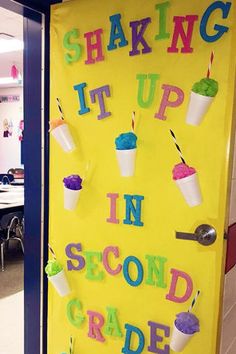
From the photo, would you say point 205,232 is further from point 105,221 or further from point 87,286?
point 87,286

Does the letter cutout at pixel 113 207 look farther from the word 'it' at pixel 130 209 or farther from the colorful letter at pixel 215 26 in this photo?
the colorful letter at pixel 215 26

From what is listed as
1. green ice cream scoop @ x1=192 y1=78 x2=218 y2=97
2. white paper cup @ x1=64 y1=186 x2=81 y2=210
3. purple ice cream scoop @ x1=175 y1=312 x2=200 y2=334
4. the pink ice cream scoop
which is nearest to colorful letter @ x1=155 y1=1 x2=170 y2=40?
green ice cream scoop @ x1=192 y1=78 x2=218 y2=97

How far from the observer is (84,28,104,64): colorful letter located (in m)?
1.62

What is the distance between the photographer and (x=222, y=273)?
1.41m

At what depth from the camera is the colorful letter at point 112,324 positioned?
65.8 inches

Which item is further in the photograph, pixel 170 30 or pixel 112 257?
pixel 112 257

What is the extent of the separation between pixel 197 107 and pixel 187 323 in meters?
0.87

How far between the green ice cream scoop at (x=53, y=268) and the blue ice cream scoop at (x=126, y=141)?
0.71 metres

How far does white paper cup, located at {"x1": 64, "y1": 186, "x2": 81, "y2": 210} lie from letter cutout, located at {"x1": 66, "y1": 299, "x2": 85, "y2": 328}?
19.3 inches

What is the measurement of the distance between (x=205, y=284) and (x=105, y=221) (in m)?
0.53

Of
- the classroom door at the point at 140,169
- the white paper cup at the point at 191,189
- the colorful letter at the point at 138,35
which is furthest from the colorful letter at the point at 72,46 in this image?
the white paper cup at the point at 191,189

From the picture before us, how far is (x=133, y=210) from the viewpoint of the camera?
1.58 m

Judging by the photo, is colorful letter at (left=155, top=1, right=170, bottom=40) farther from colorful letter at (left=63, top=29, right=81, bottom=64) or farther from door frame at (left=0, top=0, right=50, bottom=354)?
door frame at (left=0, top=0, right=50, bottom=354)

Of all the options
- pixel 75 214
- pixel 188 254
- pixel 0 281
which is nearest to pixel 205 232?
pixel 188 254
